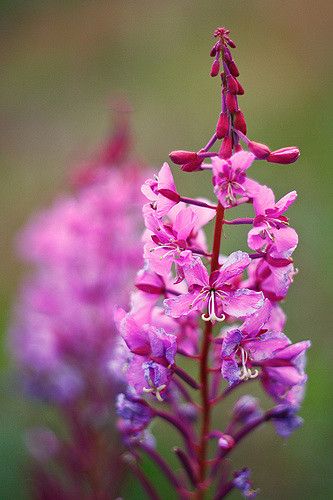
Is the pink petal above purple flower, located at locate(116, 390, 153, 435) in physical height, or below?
above

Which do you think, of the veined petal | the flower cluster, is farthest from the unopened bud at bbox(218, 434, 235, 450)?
the flower cluster

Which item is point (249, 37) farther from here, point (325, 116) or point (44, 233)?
point (44, 233)

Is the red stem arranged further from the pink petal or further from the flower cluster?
the flower cluster

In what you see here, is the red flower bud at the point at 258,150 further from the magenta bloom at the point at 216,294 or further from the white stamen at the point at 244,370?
the white stamen at the point at 244,370

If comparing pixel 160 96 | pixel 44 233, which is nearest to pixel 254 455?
pixel 44 233

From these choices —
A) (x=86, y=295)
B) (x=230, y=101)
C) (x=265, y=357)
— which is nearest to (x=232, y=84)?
(x=230, y=101)

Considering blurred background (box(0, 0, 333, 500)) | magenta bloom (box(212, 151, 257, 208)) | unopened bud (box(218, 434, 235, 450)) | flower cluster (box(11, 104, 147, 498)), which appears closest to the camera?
magenta bloom (box(212, 151, 257, 208))

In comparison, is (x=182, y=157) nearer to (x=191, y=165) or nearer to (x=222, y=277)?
(x=191, y=165)
